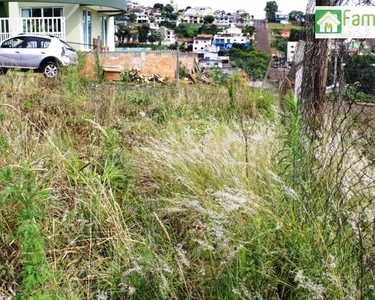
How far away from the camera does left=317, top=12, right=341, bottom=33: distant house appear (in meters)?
2.79

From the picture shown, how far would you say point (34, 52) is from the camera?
1731 centimetres

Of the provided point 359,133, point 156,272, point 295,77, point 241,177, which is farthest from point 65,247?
point 295,77

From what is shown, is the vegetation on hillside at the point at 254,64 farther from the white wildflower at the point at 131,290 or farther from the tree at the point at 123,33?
the tree at the point at 123,33

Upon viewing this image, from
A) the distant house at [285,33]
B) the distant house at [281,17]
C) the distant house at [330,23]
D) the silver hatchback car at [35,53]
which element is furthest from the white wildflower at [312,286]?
the silver hatchback car at [35,53]

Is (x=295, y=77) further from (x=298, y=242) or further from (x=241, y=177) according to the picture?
(x=298, y=242)

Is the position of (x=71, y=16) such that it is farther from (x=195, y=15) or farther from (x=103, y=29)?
(x=195, y=15)

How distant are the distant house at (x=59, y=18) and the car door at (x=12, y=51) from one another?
4.53 m

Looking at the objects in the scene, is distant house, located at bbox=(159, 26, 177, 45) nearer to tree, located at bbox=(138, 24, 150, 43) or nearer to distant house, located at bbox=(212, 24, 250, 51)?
tree, located at bbox=(138, 24, 150, 43)

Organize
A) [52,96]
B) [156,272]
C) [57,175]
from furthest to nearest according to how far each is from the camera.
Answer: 1. [52,96]
2. [57,175]
3. [156,272]

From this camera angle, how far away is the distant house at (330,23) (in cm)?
279

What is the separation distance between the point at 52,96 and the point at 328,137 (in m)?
4.14

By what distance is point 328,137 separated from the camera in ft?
10.6

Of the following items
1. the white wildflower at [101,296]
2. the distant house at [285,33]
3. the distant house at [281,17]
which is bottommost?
the white wildflower at [101,296]

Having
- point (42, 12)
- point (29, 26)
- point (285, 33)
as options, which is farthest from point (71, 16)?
point (285, 33)
